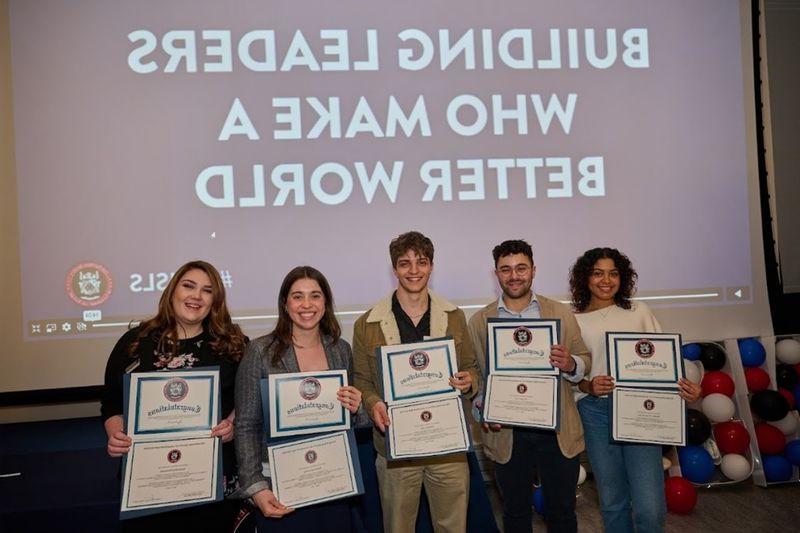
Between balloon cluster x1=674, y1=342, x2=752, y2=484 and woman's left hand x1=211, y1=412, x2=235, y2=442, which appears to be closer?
woman's left hand x1=211, y1=412, x2=235, y2=442

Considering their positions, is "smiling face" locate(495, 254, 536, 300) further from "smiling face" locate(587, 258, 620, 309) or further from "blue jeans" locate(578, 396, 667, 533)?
A: "blue jeans" locate(578, 396, 667, 533)

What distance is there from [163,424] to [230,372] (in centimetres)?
26

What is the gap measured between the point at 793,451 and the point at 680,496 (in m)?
1.00

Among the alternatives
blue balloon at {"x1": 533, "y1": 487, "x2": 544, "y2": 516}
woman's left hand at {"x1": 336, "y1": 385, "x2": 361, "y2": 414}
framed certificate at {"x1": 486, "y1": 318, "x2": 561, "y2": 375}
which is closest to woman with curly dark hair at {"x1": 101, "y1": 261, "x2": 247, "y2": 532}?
woman's left hand at {"x1": 336, "y1": 385, "x2": 361, "y2": 414}

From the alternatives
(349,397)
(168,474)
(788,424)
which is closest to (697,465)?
(788,424)

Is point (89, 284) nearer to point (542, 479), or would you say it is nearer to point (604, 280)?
point (542, 479)

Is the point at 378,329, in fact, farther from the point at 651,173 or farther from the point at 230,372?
the point at 651,173

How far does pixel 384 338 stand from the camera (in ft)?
7.44

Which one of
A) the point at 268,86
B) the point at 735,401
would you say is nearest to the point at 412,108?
the point at 268,86

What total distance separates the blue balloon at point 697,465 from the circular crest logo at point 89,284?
3.61 meters

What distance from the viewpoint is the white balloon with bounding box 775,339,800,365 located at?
399 cm

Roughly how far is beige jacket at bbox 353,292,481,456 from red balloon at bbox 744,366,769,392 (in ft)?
8.48

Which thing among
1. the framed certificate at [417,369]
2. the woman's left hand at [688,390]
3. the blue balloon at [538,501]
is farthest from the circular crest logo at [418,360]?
the blue balloon at [538,501]

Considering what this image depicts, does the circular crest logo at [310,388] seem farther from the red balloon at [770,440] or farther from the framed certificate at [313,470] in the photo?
the red balloon at [770,440]
